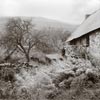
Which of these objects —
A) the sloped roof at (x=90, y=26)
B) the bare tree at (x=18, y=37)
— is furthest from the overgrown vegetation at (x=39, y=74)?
the sloped roof at (x=90, y=26)

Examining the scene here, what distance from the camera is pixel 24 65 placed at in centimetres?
1337

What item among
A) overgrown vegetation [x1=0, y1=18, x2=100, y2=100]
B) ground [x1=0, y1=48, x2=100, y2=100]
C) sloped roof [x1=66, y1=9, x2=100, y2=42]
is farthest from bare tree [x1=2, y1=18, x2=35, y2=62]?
ground [x1=0, y1=48, x2=100, y2=100]

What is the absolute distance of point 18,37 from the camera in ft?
60.7

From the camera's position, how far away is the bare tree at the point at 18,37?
18.3 metres

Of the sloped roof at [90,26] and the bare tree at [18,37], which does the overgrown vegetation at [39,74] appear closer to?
the bare tree at [18,37]

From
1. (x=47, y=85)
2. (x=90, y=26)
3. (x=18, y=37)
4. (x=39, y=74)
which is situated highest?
(x=90, y=26)

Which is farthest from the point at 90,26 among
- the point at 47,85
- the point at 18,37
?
the point at 47,85

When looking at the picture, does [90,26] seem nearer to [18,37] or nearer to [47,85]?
Result: [18,37]

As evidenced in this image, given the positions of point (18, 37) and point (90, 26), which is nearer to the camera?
point (90, 26)

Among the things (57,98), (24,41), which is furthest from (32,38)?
(57,98)

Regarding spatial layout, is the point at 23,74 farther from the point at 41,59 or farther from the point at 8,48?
the point at 8,48

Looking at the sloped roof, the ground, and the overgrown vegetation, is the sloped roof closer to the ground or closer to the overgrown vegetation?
the overgrown vegetation

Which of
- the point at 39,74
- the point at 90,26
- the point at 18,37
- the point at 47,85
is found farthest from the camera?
the point at 18,37

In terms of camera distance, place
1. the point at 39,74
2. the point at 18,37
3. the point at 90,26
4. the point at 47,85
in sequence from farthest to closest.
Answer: the point at 18,37, the point at 90,26, the point at 39,74, the point at 47,85
